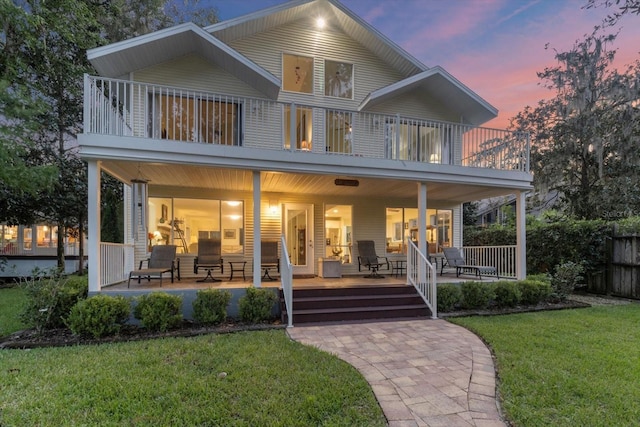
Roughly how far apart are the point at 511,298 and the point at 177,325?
23.1 feet

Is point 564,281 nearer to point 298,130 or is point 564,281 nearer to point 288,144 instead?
point 288,144

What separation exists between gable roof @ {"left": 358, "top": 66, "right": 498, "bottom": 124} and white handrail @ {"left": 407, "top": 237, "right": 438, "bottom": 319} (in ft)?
14.8

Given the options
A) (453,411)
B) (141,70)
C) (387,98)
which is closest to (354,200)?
(387,98)

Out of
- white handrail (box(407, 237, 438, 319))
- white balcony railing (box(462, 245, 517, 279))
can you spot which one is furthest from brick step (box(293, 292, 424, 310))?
white balcony railing (box(462, 245, 517, 279))

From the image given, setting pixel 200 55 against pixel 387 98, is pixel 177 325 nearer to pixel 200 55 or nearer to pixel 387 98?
pixel 200 55

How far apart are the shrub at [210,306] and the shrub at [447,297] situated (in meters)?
4.44

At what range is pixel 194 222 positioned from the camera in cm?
928

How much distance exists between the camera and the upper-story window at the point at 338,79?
10023 millimetres

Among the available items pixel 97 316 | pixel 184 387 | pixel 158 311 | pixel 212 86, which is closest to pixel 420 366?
pixel 184 387

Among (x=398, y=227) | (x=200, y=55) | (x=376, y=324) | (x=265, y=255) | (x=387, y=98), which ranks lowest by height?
(x=376, y=324)

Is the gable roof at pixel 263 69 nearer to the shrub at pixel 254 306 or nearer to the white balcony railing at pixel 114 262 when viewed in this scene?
the white balcony railing at pixel 114 262

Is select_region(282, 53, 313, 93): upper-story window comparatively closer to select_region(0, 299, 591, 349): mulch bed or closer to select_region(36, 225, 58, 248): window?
select_region(0, 299, 591, 349): mulch bed

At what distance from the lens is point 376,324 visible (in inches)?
246

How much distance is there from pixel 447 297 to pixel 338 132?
5.36 m
